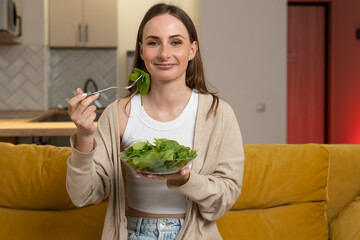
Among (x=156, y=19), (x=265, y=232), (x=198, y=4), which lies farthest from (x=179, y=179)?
(x=198, y=4)

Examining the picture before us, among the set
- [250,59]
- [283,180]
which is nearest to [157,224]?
[283,180]

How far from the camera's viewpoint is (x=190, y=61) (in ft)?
5.54

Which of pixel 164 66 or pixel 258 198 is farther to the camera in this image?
pixel 258 198

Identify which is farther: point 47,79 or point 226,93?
point 47,79

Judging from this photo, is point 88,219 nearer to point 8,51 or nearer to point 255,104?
point 255,104

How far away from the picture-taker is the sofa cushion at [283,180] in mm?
1871

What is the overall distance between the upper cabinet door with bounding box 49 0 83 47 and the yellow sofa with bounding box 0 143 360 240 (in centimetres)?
332

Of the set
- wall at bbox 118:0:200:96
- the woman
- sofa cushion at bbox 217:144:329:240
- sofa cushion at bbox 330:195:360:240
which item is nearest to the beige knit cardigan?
the woman

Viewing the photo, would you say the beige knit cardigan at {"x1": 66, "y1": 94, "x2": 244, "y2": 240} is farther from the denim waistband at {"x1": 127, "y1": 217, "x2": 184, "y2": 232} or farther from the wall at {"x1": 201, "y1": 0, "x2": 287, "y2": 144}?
the wall at {"x1": 201, "y1": 0, "x2": 287, "y2": 144}

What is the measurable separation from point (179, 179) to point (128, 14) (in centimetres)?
439

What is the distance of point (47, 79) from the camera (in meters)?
4.97

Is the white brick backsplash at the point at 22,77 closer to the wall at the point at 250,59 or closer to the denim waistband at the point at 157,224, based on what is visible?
the wall at the point at 250,59

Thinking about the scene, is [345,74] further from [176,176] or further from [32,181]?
[176,176]

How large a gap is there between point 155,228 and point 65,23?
3954 millimetres
